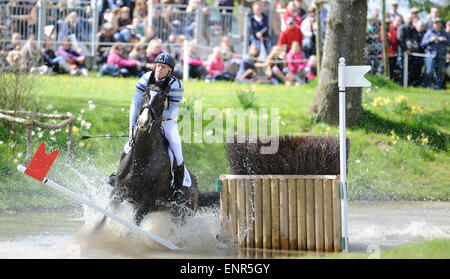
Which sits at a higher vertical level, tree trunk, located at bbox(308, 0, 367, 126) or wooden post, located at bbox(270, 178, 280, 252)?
tree trunk, located at bbox(308, 0, 367, 126)

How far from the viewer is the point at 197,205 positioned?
10875mm

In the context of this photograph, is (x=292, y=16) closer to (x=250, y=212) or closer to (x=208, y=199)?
(x=208, y=199)

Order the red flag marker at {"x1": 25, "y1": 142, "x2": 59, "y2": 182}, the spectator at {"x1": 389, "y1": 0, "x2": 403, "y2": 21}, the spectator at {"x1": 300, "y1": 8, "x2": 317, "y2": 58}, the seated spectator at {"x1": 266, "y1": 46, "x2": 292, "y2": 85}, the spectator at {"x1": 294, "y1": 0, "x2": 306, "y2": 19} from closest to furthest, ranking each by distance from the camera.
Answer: the red flag marker at {"x1": 25, "y1": 142, "x2": 59, "y2": 182}
the seated spectator at {"x1": 266, "y1": 46, "x2": 292, "y2": 85}
the spectator at {"x1": 300, "y1": 8, "x2": 317, "y2": 58}
the spectator at {"x1": 294, "y1": 0, "x2": 306, "y2": 19}
the spectator at {"x1": 389, "y1": 0, "x2": 403, "y2": 21}

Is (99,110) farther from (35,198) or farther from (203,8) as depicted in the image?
(203,8)

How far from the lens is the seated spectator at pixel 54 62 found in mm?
21750

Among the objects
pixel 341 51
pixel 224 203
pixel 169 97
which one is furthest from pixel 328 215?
pixel 341 51

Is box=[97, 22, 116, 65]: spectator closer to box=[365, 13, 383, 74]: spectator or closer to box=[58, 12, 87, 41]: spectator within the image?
box=[58, 12, 87, 41]: spectator

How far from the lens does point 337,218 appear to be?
32.0 ft

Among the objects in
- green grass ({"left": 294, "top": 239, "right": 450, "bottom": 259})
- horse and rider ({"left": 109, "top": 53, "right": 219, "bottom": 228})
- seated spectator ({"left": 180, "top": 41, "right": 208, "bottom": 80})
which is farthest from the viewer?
seated spectator ({"left": 180, "top": 41, "right": 208, "bottom": 80})

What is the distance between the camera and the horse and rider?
9.64m

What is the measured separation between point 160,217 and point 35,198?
4.80 meters

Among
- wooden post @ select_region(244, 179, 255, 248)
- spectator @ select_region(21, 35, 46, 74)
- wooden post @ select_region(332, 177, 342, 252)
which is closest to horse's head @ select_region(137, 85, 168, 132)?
wooden post @ select_region(244, 179, 255, 248)
